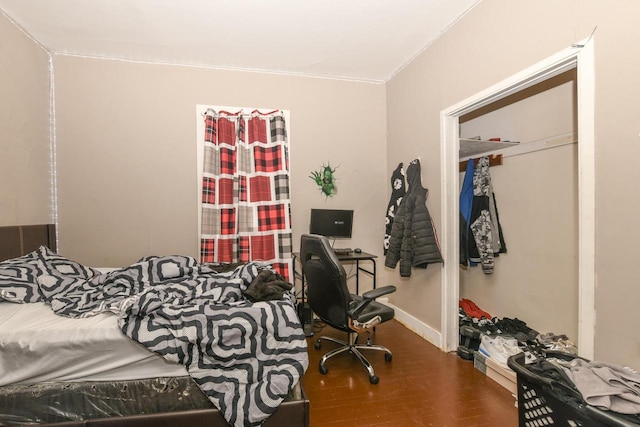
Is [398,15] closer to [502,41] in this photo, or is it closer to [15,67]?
[502,41]

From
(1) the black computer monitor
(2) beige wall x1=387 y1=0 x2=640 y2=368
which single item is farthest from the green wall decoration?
(2) beige wall x1=387 y1=0 x2=640 y2=368

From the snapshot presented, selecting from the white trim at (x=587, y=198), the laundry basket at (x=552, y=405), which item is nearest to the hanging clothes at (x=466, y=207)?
the white trim at (x=587, y=198)

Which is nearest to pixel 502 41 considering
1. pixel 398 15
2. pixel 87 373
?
pixel 398 15

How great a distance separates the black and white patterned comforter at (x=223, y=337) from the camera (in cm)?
144

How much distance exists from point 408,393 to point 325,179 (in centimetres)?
224

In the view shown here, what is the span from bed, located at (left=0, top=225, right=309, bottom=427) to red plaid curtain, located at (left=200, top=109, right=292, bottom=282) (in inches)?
66.0

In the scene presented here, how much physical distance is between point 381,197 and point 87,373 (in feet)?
10.1

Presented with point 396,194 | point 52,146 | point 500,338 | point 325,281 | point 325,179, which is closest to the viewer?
point 325,281

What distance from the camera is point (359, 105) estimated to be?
369cm

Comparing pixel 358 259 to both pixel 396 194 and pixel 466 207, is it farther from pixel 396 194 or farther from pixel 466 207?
pixel 466 207

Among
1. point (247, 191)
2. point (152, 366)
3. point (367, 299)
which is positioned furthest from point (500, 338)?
point (247, 191)

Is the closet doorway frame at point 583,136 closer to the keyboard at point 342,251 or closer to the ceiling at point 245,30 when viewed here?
the ceiling at point 245,30

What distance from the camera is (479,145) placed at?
308 cm

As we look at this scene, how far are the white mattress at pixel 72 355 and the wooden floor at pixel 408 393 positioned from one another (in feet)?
3.26
